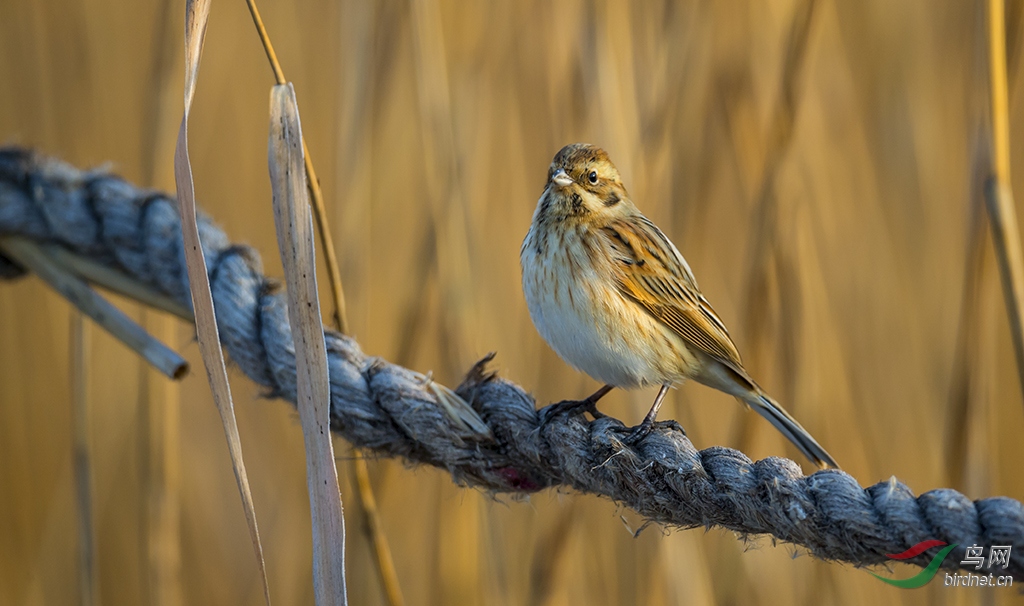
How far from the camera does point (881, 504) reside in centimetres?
115

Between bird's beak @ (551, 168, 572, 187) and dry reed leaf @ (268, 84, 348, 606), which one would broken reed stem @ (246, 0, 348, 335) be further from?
bird's beak @ (551, 168, 572, 187)

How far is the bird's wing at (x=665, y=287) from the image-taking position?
8.00 feet

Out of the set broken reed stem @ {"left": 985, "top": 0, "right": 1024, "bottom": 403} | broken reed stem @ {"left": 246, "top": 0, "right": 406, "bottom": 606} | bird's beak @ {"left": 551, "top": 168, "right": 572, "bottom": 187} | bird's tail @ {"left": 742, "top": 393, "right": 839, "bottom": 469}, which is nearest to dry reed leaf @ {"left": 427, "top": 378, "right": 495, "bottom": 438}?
broken reed stem @ {"left": 246, "top": 0, "right": 406, "bottom": 606}

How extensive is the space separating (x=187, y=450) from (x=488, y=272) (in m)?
1.43

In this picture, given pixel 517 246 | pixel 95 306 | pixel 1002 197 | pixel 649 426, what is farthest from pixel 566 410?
pixel 517 246

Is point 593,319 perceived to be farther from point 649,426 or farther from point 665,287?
point 649,426

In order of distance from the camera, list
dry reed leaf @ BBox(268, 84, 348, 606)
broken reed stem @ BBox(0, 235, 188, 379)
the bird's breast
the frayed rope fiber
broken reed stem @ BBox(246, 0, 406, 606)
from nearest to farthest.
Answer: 1. the frayed rope fiber
2. dry reed leaf @ BBox(268, 84, 348, 606)
3. broken reed stem @ BBox(246, 0, 406, 606)
4. broken reed stem @ BBox(0, 235, 188, 379)
5. the bird's breast

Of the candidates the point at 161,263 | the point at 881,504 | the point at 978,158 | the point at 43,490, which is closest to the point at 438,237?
the point at 161,263

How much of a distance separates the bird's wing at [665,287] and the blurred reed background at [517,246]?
6.2 inches

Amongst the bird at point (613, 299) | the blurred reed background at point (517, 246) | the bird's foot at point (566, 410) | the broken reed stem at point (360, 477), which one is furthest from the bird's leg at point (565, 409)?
the broken reed stem at point (360, 477)

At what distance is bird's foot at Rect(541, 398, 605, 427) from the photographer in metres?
1.74

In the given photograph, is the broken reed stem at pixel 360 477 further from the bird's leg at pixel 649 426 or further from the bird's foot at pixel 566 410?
the bird's leg at pixel 649 426

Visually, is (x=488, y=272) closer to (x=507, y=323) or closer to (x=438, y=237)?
(x=507, y=323)

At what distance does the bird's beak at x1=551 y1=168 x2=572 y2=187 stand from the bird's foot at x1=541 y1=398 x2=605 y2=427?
2.16 ft
